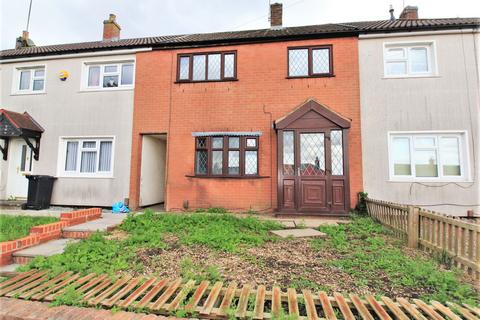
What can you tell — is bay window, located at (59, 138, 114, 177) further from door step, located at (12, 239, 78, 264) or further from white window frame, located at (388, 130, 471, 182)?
white window frame, located at (388, 130, 471, 182)

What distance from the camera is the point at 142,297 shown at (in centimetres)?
276

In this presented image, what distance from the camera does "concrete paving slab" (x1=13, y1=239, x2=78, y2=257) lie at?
4051mm

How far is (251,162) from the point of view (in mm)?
8594

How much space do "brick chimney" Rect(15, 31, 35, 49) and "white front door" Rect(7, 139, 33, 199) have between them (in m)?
6.07

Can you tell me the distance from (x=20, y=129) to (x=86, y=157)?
7.65 ft

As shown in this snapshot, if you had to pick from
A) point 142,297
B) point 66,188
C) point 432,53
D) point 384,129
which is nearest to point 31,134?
point 66,188

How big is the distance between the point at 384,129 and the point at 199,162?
6661mm

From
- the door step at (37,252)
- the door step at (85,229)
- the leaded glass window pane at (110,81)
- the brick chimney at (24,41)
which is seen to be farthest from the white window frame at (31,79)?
the door step at (37,252)

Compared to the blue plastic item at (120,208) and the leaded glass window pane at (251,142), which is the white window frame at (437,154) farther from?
the blue plastic item at (120,208)

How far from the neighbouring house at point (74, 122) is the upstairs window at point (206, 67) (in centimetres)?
197

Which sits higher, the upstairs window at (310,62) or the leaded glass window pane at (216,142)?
the upstairs window at (310,62)

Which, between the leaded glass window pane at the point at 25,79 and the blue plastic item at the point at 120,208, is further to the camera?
the leaded glass window pane at the point at 25,79

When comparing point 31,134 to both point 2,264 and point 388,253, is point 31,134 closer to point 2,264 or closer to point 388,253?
point 2,264

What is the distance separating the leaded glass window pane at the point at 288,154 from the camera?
310 inches
